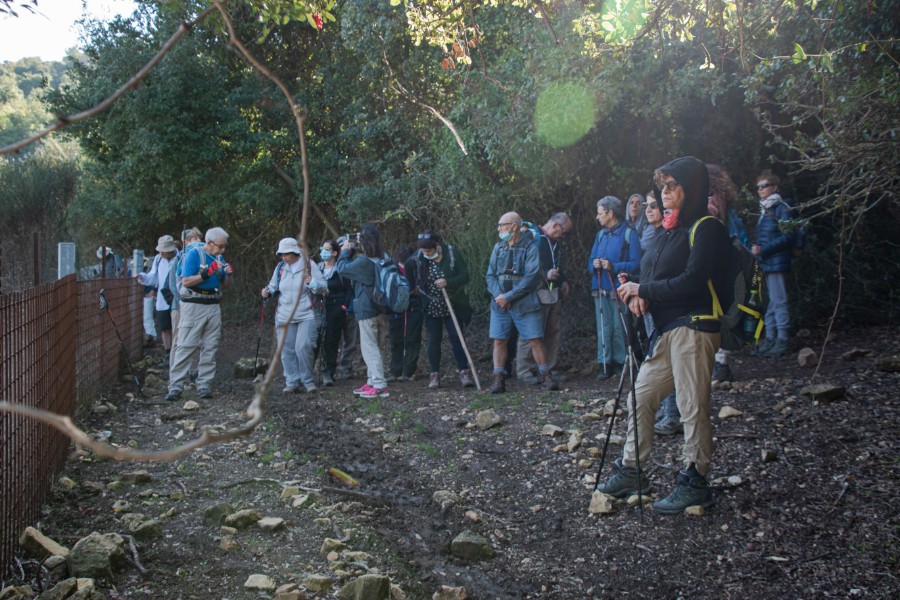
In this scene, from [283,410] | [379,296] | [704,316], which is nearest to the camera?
[704,316]

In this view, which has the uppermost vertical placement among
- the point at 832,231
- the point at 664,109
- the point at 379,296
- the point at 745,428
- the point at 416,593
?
the point at 664,109

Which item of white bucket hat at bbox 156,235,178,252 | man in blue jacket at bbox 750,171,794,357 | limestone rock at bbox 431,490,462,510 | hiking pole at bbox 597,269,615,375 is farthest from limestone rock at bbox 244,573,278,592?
white bucket hat at bbox 156,235,178,252

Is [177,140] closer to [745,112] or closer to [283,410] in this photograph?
[283,410]

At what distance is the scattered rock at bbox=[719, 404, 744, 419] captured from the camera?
6.46m

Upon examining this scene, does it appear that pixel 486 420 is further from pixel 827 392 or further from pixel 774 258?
pixel 774 258

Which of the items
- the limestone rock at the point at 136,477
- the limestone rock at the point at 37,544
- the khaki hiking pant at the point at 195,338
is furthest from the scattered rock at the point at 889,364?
the khaki hiking pant at the point at 195,338

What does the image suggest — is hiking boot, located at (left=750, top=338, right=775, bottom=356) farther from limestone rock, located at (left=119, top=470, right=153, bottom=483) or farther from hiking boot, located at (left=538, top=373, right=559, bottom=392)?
limestone rock, located at (left=119, top=470, right=153, bottom=483)

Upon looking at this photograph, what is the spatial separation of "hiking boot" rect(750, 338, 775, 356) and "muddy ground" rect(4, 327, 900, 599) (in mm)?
1192

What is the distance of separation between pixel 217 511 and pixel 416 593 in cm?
164

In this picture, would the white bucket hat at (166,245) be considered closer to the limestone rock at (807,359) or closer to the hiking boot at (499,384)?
the hiking boot at (499,384)

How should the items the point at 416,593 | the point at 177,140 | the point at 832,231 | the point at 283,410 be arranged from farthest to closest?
1. the point at 177,140
2. the point at 832,231
3. the point at 283,410
4. the point at 416,593

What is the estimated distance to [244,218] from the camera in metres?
19.5

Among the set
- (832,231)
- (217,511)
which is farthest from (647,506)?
(832,231)

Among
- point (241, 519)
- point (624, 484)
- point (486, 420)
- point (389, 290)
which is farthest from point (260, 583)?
point (389, 290)
